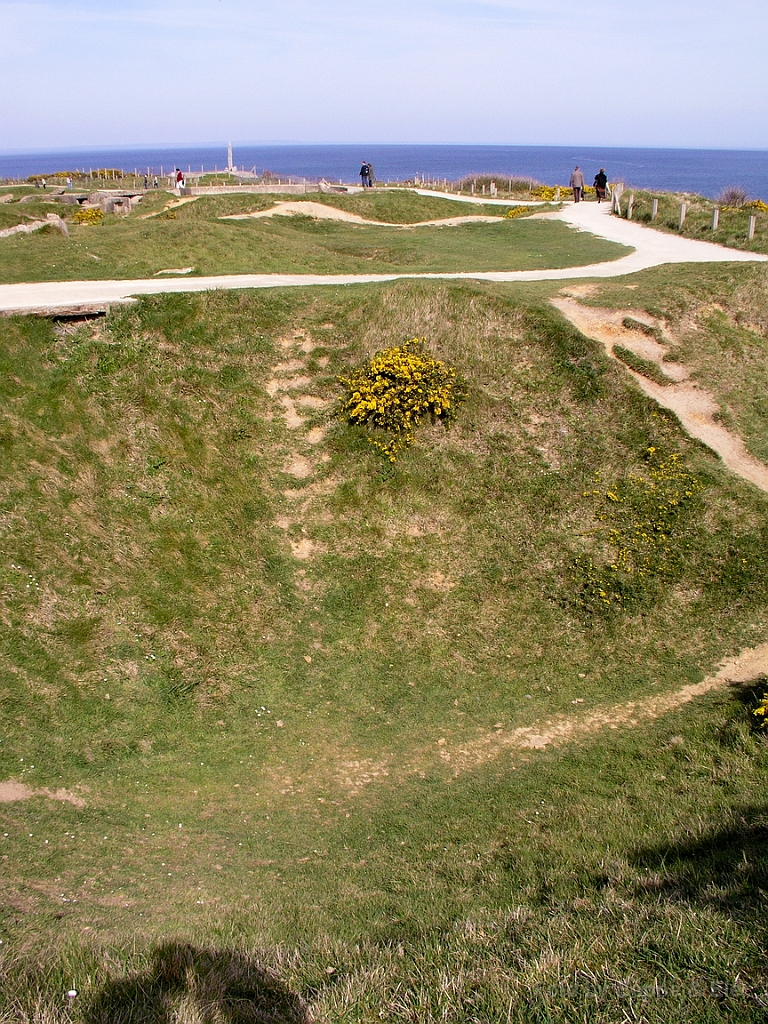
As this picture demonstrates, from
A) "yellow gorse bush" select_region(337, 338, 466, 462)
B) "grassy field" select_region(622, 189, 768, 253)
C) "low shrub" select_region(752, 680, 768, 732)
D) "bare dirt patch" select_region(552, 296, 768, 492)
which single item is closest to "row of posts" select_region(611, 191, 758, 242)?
"grassy field" select_region(622, 189, 768, 253)

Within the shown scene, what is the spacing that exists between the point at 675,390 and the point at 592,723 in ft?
25.3

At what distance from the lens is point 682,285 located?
57.7ft

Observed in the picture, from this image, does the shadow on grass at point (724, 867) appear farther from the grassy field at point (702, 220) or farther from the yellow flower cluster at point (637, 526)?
the grassy field at point (702, 220)

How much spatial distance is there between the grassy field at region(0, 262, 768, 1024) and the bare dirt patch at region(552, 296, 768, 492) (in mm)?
518

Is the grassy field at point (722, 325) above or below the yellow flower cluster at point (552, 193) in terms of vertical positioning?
below

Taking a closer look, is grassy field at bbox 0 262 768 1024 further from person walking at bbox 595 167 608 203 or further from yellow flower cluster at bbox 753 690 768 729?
person walking at bbox 595 167 608 203

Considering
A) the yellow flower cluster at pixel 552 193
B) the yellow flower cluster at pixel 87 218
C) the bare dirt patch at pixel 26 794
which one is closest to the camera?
Answer: the bare dirt patch at pixel 26 794

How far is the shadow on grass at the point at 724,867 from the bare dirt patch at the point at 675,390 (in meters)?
7.50

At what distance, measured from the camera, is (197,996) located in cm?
537

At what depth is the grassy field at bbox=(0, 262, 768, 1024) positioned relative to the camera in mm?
5809

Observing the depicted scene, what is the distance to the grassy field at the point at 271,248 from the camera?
19.9 metres

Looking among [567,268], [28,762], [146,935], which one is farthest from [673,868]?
[567,268]

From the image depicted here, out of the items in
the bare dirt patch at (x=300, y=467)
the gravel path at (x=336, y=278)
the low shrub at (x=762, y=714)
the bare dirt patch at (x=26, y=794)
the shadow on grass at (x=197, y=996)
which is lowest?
the bare dirt patch at (x=26, y=794)

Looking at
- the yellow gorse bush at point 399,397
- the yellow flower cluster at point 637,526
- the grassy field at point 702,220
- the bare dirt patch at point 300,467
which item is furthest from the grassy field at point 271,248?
the yellow flower cluster at point 637,526
